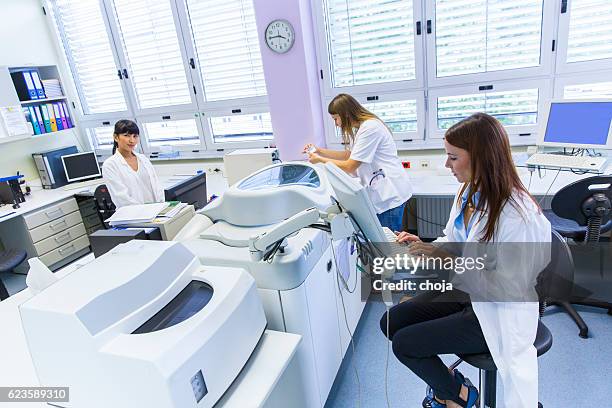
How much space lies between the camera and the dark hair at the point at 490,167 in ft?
3.87

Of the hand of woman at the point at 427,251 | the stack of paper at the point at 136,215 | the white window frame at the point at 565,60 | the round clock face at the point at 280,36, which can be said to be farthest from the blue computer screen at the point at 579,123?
the stack of paper at the point at 136,215

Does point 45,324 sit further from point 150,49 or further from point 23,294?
point 150,49

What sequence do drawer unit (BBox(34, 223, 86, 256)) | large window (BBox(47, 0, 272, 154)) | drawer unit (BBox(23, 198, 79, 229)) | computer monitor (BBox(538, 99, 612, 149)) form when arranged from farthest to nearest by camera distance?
large window (BBox(47, 0, 272, 154))
drawer unit (BBox(34, 223, 86, 256))
drawer unit (BBox(23, 198, 79, 229))
computer monitor (BBox(538, 99, 612, 149))

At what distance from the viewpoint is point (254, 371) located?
1053 mm

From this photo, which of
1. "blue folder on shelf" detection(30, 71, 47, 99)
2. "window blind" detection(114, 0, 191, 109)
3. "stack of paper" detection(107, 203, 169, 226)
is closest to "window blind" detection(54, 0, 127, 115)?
"window blind" detection(114, 0, 191, 109)

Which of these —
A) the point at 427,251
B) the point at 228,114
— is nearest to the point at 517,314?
the point at 427,251

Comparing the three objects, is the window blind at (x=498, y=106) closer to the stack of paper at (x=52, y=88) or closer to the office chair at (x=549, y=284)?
the office chair at (x=549, y=284)

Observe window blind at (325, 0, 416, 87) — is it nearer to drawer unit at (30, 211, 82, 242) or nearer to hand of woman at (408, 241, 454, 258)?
hand of woman at (408, 241, 454, 258)

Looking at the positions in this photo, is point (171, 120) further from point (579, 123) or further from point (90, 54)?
point (579, 123)

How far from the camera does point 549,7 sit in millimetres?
2592

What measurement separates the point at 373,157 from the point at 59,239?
10.1ft

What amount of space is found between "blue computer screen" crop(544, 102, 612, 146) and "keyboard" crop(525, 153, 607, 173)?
0.11 m

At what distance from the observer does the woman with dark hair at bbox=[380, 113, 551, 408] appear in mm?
1164

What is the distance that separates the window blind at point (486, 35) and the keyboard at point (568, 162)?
0.77 m
